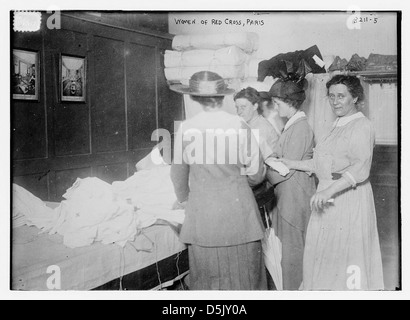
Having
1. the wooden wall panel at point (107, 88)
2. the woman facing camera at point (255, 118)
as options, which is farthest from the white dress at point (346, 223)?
the wooden wall panel at point (107, 88)

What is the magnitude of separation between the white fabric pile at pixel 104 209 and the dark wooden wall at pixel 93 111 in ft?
0.24

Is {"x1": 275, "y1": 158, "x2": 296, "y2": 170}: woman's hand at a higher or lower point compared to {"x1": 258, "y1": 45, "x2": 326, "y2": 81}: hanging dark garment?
lower

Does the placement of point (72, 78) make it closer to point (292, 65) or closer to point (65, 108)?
point (65, 108)

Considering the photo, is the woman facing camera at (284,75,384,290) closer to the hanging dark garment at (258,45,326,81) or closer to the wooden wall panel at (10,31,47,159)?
the hanging dark garment at (258,45,326,81)

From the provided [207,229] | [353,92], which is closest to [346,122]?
[353,92]

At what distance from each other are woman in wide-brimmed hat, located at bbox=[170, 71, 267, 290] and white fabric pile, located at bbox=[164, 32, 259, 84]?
3.9 inches

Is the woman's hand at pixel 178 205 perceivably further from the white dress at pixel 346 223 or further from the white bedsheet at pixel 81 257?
the white dress at pixel 346 223

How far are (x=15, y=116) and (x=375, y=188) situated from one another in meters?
1.75

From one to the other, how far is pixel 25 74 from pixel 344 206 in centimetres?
163

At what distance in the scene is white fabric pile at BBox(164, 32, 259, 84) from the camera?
1945 mm

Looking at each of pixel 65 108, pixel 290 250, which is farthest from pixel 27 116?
pixel 290 250

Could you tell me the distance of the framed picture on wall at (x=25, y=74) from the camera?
193cm

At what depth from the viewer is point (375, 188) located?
1962mm

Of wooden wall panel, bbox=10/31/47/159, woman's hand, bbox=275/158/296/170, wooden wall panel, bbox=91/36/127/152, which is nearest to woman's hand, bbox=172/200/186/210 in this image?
wooden wall panel, bbox=91/36/127/152
